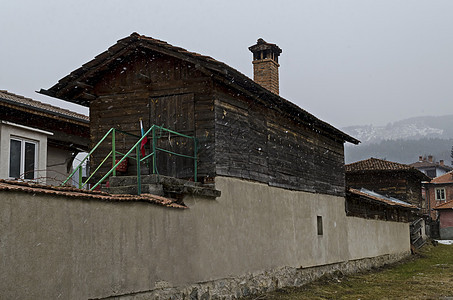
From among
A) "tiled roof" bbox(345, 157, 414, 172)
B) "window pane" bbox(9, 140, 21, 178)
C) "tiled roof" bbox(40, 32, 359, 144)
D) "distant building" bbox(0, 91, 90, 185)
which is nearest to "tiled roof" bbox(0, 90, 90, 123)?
"distant building" bbox(0, 91, 90, 185)

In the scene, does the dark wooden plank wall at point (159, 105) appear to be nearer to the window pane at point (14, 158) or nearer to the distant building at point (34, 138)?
the distant building at point (34, 138)

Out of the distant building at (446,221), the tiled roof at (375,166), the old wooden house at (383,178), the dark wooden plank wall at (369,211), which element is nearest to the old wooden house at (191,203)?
the dark wooden plank wall at (369,211)

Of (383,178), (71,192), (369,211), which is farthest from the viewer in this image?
(383,178)

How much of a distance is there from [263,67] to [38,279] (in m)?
12.8

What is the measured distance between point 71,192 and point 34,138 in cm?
766

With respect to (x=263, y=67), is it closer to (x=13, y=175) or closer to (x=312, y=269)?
(x=312, y=269)

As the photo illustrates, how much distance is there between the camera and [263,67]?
1809cm

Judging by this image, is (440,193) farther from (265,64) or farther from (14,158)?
(14,158)

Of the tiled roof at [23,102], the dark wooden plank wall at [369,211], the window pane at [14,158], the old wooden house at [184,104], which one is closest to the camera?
the old wooden house at [184,104]

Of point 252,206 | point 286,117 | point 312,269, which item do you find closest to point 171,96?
point 252,206

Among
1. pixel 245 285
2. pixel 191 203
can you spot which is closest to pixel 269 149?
pixel 245 285

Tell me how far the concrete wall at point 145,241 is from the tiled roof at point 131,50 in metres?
2.24

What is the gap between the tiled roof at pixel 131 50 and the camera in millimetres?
11172

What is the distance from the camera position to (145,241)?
344 inches
